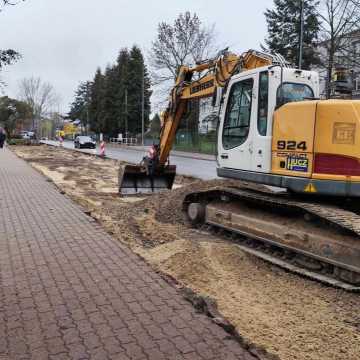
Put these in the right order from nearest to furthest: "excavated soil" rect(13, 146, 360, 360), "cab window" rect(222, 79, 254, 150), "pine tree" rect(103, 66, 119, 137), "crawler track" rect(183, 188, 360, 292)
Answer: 1. "excavated soil" rect(13, 146, 360, 360)
2. "crawler track" rect(183, 188, 360, 292)
3. "cab window" rect(222, 79, 254, 150)
4. "pine tree" rect(103, 66, 119, 137)

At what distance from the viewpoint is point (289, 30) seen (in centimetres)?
4031

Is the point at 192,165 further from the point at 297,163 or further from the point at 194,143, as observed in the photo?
the point at 194,143

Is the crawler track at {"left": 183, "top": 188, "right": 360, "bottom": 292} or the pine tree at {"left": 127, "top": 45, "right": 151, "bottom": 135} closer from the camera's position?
the crawler track at {"left": 183, "top": 188, "right": 360, "bottom": 292}

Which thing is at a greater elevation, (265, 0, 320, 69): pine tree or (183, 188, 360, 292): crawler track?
(265, 0, 320, 69): pine tree

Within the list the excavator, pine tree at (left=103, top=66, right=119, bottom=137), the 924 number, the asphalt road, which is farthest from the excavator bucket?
pine tree at (left=103, top=66, right=119, bottom=137)

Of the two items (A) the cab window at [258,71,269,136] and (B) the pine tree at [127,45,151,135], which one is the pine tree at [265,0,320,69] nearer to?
A: (A) the cab window at [258,71,269,136]

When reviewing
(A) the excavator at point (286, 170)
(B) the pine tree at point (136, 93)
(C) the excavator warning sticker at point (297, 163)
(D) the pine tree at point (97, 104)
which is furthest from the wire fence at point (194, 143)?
(C) the excavator warning sticker at point (297, 163)

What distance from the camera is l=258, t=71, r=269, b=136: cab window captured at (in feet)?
23.9

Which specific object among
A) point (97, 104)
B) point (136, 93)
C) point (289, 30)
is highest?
point (289, 30)

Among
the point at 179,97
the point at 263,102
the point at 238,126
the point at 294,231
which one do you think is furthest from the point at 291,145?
the point at 179,97

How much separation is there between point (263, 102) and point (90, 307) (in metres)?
4.08

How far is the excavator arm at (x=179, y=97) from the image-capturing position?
8.77 metres

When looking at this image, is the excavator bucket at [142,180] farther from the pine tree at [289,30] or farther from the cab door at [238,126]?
the pine tree at [289,30]

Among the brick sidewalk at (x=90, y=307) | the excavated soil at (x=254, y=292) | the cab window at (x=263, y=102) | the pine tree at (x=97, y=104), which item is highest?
the pine tree at (x=97, y=104)
